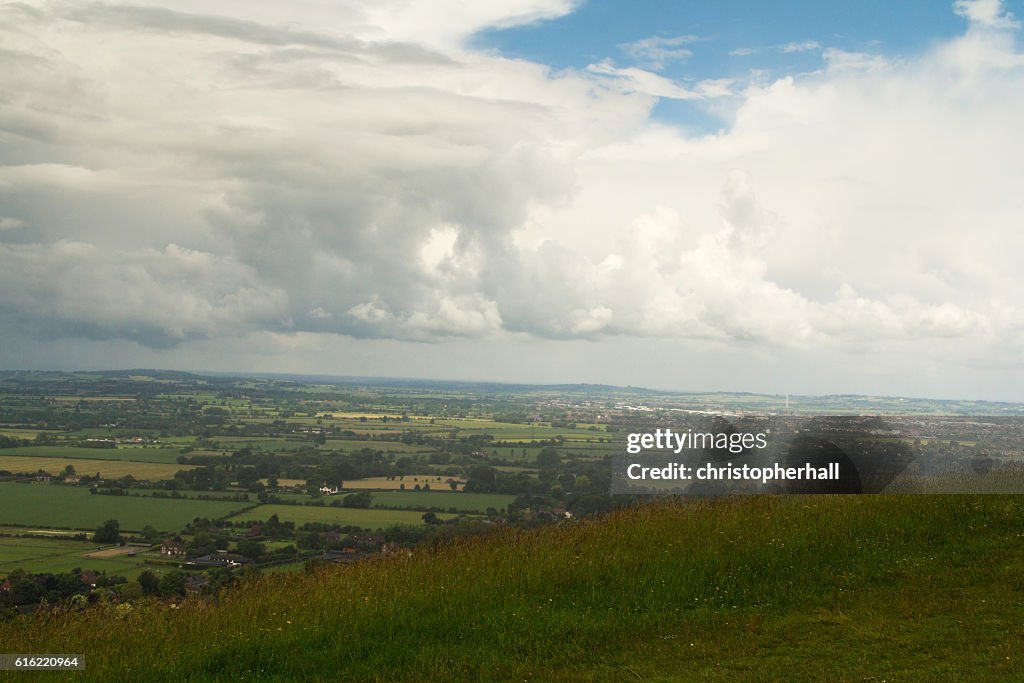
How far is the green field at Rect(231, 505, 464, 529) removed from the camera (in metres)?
27.7

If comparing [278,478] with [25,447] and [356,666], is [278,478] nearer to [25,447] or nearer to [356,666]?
[25,447]

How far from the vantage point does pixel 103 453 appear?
170ft

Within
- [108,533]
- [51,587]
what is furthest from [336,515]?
[51,587]

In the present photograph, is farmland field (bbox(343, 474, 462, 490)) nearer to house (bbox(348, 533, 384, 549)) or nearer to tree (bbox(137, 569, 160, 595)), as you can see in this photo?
house (bbox(348, 533, 384, 549))

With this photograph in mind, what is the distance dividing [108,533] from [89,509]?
8702 mm

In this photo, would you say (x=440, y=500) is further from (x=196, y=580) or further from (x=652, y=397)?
(x=652, y=397)

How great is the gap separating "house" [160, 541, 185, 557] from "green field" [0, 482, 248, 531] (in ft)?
13.9

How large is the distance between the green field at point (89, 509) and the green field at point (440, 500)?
6.11m

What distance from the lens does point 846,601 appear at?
10.7 metres

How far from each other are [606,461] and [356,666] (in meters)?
33.7

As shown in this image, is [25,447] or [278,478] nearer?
[278,478]

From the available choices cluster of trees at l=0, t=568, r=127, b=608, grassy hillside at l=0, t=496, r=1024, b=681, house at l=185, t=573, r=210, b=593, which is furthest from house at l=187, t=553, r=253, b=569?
grassy hillside at l=0, t=496, r=1024, b=681

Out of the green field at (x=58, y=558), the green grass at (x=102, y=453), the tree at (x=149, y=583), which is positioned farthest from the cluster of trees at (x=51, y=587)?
the green grass at (x=102, y=453)

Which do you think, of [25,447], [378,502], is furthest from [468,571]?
[25,447]
